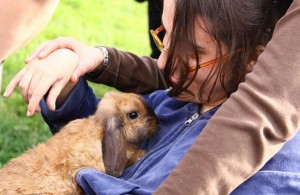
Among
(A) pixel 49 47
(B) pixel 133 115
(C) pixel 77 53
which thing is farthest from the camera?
(B) pixel 133 115

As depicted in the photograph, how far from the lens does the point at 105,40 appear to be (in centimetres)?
640

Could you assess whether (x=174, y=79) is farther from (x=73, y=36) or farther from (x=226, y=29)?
(x=73, y=36)

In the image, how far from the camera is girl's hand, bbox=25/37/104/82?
238 cm

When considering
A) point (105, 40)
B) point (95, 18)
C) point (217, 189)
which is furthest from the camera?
point (95, 18)

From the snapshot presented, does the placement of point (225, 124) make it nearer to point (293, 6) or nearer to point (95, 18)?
point (293, 6)

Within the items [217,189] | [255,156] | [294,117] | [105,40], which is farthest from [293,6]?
[105,40]

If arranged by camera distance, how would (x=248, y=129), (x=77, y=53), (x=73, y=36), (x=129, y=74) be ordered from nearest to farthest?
(x=248, y=129), (x=77, y=53), (x=129, y=74), (x=73, y=36)

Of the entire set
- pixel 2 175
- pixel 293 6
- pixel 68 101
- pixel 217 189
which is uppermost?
pixel 293 6

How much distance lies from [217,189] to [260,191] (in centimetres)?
27

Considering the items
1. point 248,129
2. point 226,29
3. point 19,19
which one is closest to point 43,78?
point 19,19

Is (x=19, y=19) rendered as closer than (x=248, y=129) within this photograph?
No

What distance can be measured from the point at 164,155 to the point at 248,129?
1.89 feet

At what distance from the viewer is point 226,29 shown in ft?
6.97

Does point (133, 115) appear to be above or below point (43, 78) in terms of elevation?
below
